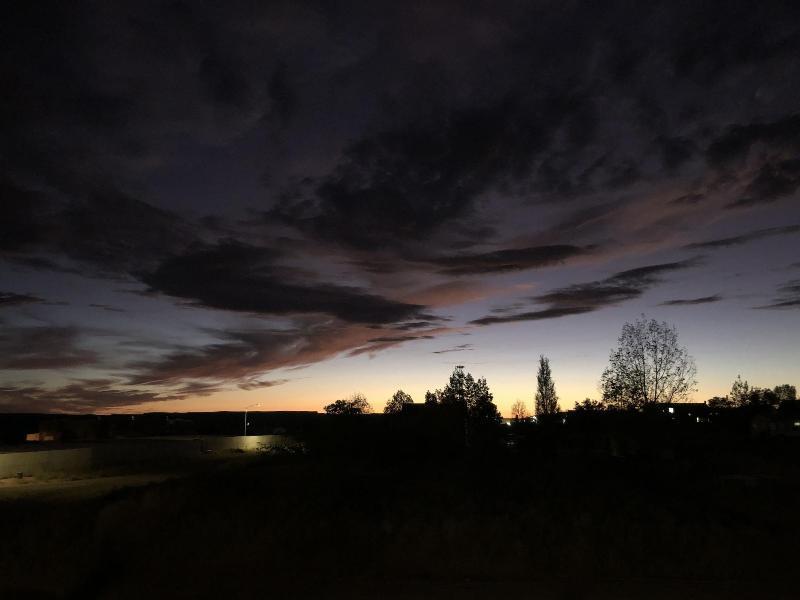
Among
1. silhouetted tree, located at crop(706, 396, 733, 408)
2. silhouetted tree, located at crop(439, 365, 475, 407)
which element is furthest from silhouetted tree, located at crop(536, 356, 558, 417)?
silhouetted tree, located at crop(706, 396, 733, 408)

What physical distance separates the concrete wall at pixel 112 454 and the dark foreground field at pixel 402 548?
93.3 ft

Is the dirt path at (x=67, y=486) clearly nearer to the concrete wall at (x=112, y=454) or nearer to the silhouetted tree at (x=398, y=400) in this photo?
the concrete wall at (x=112, y=454)

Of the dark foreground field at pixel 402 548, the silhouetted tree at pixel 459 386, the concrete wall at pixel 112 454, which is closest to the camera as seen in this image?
the dark foreground field at pixel 402 548

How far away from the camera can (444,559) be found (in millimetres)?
10320

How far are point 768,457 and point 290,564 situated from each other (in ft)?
112

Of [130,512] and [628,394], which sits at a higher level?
[628,394]

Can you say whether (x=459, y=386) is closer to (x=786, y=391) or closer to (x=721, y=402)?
(x=721, y=402)

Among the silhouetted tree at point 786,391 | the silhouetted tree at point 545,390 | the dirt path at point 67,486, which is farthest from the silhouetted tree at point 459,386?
the silhouetted tree at point 786,391

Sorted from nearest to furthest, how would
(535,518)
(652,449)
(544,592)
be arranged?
(544,592) < (535,518) < (652,449)

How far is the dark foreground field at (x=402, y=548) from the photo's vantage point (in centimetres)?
900

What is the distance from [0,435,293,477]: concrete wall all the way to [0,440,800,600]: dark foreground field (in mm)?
28436

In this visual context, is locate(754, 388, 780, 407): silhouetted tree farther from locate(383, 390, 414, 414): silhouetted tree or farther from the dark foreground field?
the dark foreground field

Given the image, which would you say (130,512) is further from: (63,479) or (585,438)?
(585,438)

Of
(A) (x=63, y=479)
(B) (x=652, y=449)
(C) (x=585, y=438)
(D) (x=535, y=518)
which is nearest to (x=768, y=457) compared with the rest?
(B) (x=652, y=449)
